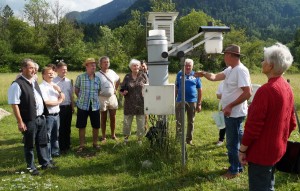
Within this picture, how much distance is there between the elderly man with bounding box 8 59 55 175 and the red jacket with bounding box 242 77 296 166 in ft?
10.7

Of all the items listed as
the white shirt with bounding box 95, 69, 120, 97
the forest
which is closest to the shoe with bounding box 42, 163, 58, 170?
the white shirt with bounding box 95, 69, 120, 97

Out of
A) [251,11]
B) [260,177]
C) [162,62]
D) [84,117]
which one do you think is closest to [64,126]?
[84,117]

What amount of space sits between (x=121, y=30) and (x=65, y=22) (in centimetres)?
957

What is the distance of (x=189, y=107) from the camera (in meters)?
6.28

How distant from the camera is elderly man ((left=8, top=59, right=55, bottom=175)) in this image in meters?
4.62

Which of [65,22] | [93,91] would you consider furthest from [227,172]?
[65,22]

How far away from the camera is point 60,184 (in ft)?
15.0

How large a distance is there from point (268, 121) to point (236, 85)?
57.0 inches

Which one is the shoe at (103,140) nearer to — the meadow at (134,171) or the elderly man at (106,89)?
the elderly man at (106,89)

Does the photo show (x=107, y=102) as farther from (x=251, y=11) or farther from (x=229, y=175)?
(x=251, y=11)

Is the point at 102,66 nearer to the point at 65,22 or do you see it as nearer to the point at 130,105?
the point at 130,105

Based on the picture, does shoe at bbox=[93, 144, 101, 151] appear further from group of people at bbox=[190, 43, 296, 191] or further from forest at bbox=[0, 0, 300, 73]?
forest at bbox=[0, 0, 300, 73]

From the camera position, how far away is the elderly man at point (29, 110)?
4.62 m

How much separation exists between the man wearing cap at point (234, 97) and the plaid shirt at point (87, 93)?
2679mm
